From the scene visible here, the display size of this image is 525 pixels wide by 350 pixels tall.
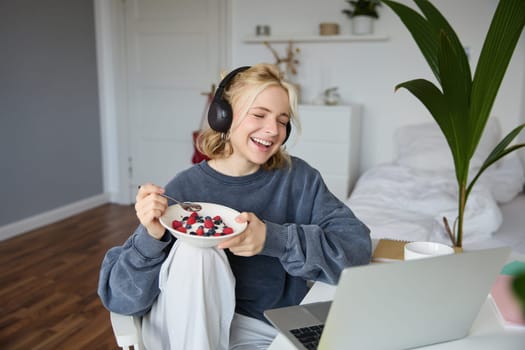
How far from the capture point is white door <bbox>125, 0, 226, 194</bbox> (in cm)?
402

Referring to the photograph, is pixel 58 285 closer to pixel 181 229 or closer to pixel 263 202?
pixel 263 202

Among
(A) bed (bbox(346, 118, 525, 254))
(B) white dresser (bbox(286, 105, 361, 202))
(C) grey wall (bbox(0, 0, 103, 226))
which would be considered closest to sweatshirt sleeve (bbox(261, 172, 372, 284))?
(A) bed (bbox(346, 118, 525, 254))

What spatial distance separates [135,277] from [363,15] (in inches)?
117

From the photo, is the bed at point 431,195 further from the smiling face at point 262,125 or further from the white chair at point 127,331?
the white chair at point 127,331

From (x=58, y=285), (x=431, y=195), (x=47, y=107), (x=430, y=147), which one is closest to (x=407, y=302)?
(x=431, y=195)

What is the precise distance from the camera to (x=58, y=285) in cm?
267

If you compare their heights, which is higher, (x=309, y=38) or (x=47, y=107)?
(x=309, y=38)

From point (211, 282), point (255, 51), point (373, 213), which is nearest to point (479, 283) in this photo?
point (211, 282)

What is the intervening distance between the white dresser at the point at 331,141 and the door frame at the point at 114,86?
0.99 m

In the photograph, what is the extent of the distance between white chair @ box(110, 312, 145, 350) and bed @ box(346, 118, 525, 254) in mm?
1307

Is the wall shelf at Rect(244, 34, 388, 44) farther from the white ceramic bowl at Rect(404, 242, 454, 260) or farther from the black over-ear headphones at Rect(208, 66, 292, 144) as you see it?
the white ceramic bowl at Rect(404, 242, 454, 260)

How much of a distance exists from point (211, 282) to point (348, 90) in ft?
9.87

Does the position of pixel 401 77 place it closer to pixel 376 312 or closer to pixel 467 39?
pixel 467 39

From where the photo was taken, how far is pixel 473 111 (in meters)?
1.21
